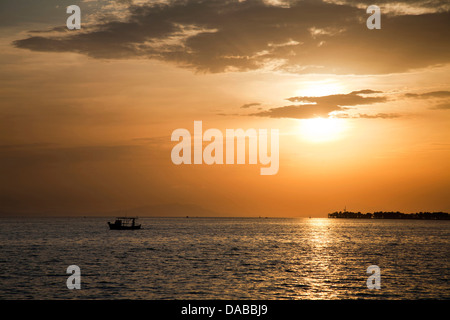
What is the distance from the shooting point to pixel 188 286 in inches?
1780

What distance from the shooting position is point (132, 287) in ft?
147

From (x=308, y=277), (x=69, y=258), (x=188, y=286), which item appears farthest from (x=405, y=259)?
(x=69, y=258)
